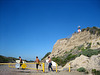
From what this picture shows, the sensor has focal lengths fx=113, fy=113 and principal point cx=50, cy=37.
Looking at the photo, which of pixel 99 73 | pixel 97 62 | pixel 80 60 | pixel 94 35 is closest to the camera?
pixel 99 73

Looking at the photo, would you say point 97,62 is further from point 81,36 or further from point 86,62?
point 81,36

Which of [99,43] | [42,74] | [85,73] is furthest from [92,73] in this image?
[99,43]

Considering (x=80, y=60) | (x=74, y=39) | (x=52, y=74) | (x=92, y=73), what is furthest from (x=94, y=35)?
(x=52, y=74)

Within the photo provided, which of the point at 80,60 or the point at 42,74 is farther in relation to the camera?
the point at 80,60

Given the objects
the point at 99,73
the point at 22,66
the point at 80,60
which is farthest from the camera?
the point at 80,60

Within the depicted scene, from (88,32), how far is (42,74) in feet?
95.1

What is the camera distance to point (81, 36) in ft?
118

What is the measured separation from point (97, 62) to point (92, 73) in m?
3.19

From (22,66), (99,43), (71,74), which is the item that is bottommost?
(71,74)

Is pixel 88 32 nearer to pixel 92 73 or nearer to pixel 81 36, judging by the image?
pixel 81 36

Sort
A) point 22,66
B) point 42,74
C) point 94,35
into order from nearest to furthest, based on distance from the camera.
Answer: point 42,74, point 22,66, point 94,35

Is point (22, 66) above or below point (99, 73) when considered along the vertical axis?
above

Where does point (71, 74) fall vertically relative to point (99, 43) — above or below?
below

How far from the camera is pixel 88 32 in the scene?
3534 centimetres
